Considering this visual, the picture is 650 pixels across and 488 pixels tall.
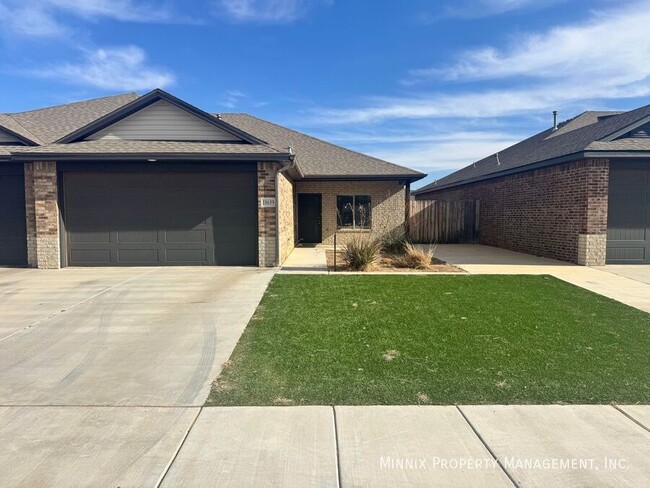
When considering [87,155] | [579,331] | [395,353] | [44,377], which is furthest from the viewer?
A: [87,155]

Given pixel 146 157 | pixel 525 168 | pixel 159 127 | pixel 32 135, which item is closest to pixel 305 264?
pixel 146 157

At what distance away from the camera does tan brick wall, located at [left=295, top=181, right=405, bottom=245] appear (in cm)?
1864

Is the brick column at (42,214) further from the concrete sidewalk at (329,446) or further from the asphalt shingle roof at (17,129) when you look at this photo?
the concrete sidewalk at (329,446)

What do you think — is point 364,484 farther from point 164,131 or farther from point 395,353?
point 164,131

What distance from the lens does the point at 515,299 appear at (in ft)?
25.2

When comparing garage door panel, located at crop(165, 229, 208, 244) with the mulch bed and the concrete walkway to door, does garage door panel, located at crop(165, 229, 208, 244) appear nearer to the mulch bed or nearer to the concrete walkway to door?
the mulch bed

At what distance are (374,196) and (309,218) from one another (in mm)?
3066

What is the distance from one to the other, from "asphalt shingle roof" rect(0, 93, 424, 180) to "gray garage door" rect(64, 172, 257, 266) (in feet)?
2.50

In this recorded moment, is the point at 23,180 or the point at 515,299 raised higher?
the point at 23,180

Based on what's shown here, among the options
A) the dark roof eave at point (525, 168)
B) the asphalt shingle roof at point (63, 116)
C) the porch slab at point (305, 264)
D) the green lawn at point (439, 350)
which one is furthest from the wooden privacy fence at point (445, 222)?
the asphalt shingle roof at point (63, 116)

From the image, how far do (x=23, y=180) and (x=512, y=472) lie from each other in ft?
45.7

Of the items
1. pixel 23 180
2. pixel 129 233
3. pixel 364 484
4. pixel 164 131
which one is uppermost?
pixel 164 131

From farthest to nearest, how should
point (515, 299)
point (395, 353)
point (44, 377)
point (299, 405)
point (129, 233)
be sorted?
point (129, 233) → point (515, 299) → point (395, 353) → point (44, 377) → point (299, 405)

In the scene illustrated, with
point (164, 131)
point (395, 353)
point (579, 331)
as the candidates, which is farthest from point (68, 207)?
point (579, 331)
